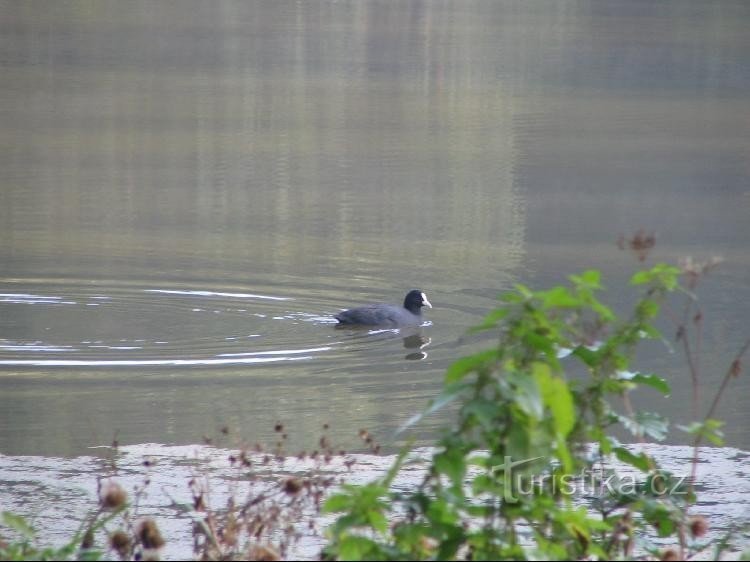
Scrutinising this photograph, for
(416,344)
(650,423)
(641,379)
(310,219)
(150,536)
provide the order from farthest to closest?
1. (310,219)
2. (416,344)
3. (650,423)
4. (641,379)
5. (150,536)

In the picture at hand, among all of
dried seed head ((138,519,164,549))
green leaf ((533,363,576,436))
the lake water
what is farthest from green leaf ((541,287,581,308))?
the lake water

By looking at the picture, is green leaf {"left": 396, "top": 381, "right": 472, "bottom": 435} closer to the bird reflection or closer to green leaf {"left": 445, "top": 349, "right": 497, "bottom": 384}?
green leaf {"left": 445, "top": 349, "right": 497, "bottom": 384}

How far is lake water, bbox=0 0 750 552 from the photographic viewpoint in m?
9.29

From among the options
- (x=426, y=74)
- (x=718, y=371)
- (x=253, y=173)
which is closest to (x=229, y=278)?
(x=718, y=371)

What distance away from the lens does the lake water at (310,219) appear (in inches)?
366

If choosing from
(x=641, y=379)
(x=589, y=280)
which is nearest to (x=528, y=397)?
(x=589, y=280)

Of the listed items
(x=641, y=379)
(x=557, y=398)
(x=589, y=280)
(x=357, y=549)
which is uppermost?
Result: (x=589, y=280)

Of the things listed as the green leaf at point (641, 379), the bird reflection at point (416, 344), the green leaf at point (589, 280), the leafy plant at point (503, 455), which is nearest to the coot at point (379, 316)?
the bird reflection at point (416, 344)

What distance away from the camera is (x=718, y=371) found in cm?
995

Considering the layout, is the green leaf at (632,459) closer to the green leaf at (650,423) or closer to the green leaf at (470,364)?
the green leaf at (650,423)

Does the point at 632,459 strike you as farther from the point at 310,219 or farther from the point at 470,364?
the point at 310,219

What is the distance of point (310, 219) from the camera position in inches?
597
